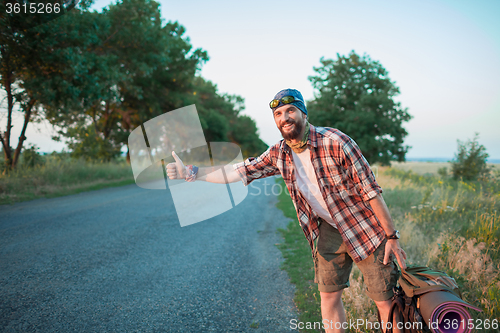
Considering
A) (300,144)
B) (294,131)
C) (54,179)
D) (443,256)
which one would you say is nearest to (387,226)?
(300,144)

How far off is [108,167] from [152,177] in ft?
11.1

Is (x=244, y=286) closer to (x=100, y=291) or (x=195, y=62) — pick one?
(x=100, y=291)

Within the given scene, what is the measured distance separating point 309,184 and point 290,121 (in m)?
0.58

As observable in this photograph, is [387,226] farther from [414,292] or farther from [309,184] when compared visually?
[309,184]

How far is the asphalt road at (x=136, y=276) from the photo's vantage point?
2.91 m

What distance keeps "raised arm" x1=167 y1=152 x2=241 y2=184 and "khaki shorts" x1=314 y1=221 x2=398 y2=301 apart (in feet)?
3.25

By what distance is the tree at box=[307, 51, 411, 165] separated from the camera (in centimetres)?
2198

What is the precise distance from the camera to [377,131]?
2286 centimetres

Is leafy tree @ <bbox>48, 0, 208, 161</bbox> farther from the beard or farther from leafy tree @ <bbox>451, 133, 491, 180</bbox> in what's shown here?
leafy tree @ <bbox>451, 133, 491, 180</bbox>

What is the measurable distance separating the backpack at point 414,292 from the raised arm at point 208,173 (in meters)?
1.61

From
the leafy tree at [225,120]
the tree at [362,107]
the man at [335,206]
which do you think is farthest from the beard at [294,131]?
the leafy tree at [225,120]

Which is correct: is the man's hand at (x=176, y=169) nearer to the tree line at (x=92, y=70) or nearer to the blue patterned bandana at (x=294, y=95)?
the blue patterned bandana at (x=294, y=95)

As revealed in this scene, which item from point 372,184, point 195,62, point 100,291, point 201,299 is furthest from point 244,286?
point 195,62

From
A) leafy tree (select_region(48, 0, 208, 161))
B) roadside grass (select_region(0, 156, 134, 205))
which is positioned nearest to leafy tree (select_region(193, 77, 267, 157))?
leafy tree (select_region(48, 0, 208, 161))
